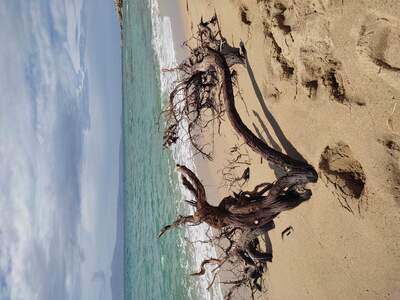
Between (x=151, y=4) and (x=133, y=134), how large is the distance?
262 inches

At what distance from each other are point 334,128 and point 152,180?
9.95 m

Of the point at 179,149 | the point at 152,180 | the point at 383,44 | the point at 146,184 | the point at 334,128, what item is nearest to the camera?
the point at 383,44

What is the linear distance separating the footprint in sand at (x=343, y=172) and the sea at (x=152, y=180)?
2997 mm

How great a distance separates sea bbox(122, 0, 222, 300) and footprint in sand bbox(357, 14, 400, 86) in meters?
3.65

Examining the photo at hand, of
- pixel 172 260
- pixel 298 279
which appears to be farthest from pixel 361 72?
pixel 172 260

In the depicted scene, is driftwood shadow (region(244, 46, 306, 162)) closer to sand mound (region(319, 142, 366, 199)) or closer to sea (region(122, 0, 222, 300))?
sand mound (region(319, 142, 366, 199))

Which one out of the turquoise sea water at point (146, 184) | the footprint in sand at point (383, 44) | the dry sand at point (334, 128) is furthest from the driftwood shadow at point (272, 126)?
the turquoise sea water at point (146, 184)

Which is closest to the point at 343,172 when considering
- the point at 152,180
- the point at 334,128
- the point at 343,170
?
the point at 343,170

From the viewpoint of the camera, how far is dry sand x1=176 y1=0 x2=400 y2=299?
3176 millimetres

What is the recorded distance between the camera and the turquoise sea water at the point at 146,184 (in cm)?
1054

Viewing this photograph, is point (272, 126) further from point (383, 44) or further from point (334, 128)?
point (383, 44)

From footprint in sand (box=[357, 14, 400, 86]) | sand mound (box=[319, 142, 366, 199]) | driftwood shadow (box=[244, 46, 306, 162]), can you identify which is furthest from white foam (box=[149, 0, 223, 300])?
footprint in sand (box=[357, 14, 400, 86])

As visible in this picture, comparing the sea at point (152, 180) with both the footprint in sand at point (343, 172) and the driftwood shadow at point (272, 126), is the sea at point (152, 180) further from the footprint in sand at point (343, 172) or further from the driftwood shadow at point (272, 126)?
the footprint in sand at point (343, 172)

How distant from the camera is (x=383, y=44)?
3.01m
